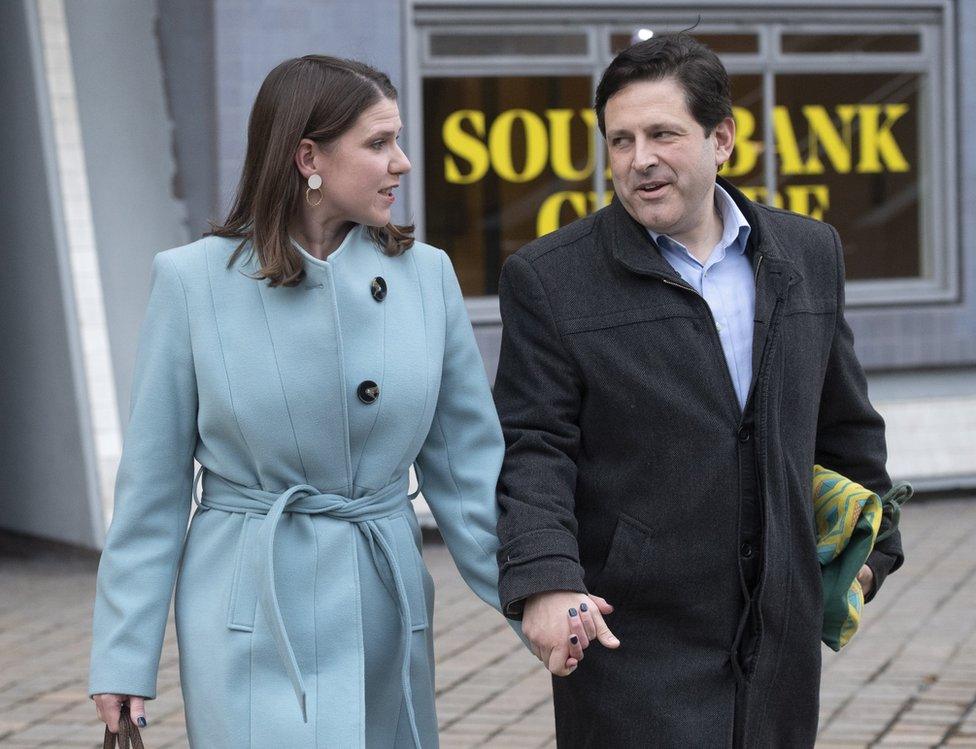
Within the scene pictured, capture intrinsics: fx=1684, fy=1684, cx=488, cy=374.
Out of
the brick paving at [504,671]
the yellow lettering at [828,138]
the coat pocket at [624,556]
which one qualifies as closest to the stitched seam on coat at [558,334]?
the coat pocket at [624,556]

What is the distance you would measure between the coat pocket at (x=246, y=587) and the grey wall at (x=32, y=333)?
17.8ft

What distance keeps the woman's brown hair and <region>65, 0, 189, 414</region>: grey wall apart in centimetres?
551

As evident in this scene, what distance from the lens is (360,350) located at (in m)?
3.20

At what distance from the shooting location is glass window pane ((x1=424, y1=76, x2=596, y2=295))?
921 centimetres

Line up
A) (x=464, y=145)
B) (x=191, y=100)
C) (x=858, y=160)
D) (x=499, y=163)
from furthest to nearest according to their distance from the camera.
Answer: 1. (x=858, y=160)
2. (x=499, y=163)
3. (x=464, y=145)
4. (x=191, y=100)

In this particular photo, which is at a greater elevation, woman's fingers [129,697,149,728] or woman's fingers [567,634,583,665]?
woman's fingers [567,634,583,665]

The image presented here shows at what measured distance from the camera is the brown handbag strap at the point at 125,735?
3.11 m

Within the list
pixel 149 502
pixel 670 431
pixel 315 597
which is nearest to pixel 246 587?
pixel 315 597

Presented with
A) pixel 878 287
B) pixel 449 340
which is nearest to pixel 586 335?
pixel 449 340

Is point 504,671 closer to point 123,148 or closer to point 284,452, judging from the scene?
point 284,452

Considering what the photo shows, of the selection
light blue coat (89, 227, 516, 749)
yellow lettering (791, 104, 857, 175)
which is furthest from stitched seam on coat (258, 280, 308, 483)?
yellow lettering (791, 104, 857, 175)

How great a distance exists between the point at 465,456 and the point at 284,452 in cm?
40

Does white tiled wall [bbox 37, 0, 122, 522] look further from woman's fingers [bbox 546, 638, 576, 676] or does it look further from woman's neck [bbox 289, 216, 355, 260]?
woman's fingers [bbox 546, 638, 576, 676]

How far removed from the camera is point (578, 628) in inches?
119
